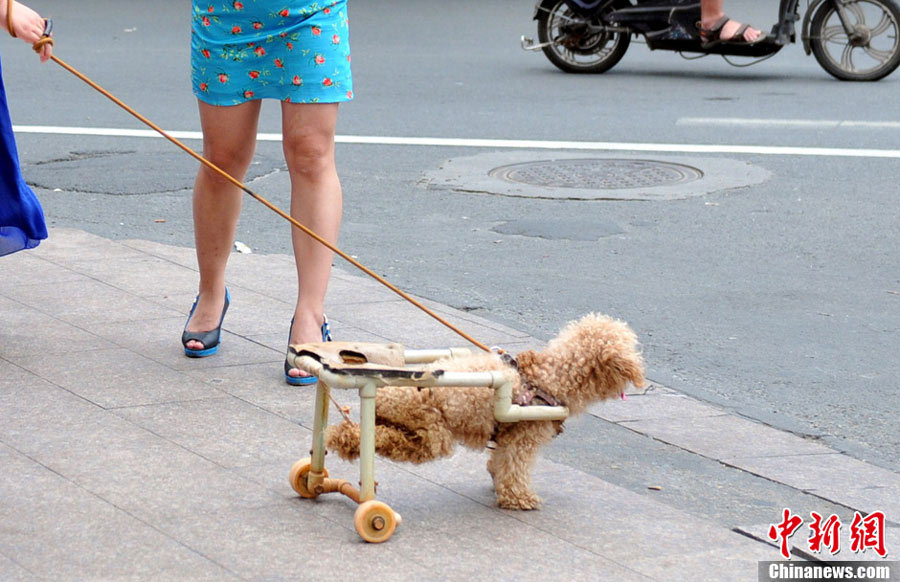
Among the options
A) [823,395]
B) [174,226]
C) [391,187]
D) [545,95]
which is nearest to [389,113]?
[545,95]

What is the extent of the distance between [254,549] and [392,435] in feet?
1.47

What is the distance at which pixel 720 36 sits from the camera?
11.5m

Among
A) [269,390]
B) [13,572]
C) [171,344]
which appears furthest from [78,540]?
[171,344]

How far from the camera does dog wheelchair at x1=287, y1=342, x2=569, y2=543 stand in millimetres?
3107

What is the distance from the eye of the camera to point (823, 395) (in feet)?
14.7

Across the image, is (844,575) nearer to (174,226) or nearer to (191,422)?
(191,422)

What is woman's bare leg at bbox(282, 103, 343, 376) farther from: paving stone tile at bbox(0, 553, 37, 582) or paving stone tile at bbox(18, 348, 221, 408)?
paving stone tile at bbox(0, 553, 37, 582)

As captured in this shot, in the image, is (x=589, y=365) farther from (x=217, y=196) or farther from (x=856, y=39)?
(x=856, y=39)

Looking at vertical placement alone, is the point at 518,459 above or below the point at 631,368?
below

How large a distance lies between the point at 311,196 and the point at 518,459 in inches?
57.8

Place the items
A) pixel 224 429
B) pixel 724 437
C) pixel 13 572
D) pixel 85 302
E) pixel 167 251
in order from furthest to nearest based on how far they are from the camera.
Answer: pixel 167 251 < pixel 85 302 < pixel 724 437 < pixel 224 429 < pixel 13 572

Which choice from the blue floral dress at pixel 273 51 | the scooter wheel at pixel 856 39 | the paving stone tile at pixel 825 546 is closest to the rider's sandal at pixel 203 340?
the blue floral dress at pixel 273 51

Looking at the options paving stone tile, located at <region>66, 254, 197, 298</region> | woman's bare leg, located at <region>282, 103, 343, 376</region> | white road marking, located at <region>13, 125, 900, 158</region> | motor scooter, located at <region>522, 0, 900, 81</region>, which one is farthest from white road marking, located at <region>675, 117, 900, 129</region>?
woman's bare leg, located at <region>282, 103, 343, 376</region>

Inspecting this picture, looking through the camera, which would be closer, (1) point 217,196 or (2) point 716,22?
(1) point 217,196
